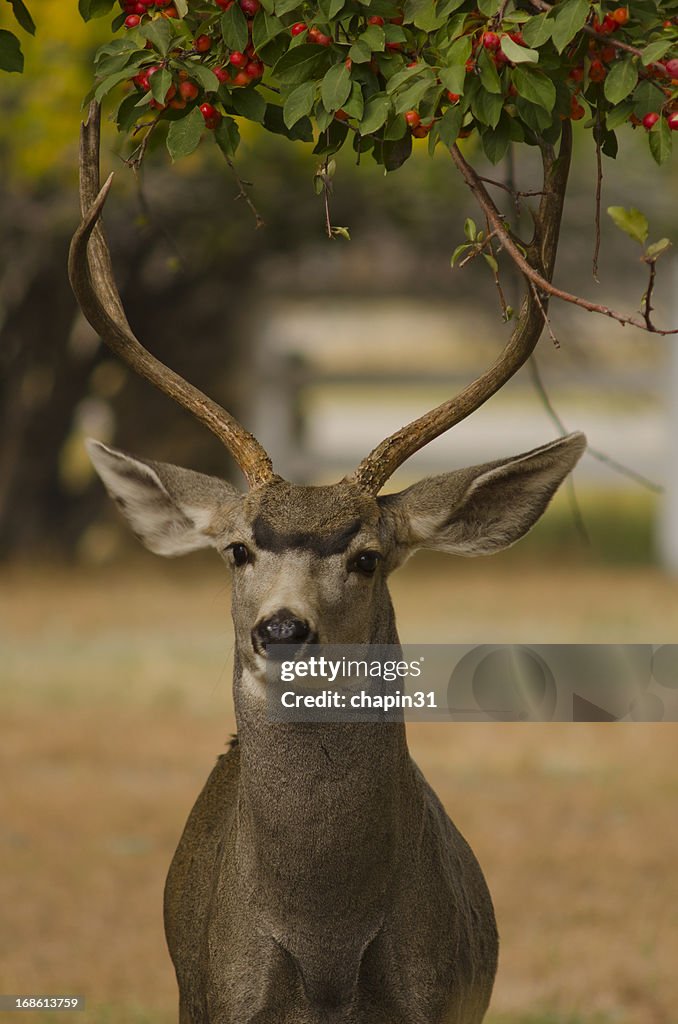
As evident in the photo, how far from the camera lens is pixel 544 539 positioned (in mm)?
18750

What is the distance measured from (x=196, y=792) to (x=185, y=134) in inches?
232

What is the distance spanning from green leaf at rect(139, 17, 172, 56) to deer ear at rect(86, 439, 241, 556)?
3.44 ft

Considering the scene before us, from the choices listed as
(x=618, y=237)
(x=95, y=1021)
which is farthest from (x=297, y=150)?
(x=95, y=1021)

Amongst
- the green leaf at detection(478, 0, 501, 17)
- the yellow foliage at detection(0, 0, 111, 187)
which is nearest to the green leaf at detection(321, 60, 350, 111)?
the green leaf at detection(478, 0, 501, 17)

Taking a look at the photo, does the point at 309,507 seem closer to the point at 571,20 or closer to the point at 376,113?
the point at 376,113

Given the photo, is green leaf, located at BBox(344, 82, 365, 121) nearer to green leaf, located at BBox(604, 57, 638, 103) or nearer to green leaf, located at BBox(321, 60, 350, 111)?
green leaf, located at BBox(321, 60, 350, 111)

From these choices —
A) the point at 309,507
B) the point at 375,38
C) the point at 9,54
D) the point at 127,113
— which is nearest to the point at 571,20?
the point at 375,38

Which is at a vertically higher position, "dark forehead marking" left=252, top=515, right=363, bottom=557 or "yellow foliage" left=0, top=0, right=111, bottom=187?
"yellow foliage" left=0, top=0, right=111, bottom=187

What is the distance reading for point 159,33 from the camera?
349cm

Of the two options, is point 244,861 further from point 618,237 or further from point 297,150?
point 618,237

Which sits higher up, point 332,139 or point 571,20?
point 332,139

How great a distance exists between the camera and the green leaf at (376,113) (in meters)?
3.47

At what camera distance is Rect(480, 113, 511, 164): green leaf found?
11.7ft

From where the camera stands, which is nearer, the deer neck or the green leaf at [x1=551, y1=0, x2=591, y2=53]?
the green leaf at [x1=551, y1=0, x2=591, y2=53]
